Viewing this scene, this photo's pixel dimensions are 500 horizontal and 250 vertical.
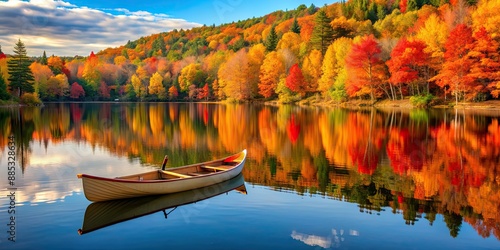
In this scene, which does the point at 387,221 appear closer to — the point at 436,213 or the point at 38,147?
the point at 436,213

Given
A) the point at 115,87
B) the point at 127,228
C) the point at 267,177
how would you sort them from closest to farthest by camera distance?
1. the point at 127,228
2. the point at 267,177
3. the point at 115,87

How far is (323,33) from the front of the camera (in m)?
83.2

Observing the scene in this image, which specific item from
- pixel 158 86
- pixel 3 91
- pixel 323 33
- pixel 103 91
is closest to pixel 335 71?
pixel 323 33

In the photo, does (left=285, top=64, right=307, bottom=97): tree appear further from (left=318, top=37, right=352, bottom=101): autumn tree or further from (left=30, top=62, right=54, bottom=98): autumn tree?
(left=30, top=62, right=54, bottom=98): autumn tree

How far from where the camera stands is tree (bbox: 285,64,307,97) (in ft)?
246

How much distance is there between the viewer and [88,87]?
373 feet

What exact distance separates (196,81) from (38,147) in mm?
86249

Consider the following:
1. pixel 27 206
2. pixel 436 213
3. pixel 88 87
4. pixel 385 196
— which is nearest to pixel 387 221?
pixel 436 213

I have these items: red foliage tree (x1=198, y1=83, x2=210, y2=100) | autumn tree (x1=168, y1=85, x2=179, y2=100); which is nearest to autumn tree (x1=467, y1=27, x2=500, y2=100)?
red foliage tree (x1=198, y1=83, x2=210, y2=100)

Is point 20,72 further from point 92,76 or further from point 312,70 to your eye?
point 312,70

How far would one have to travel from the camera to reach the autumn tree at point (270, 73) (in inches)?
3282

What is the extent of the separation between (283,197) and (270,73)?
232 ft

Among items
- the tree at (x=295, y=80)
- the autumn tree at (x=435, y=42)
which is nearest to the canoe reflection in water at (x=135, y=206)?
the autumn tree at (x=435, y=42)

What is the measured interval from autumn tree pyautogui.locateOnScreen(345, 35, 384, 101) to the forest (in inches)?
5.8
